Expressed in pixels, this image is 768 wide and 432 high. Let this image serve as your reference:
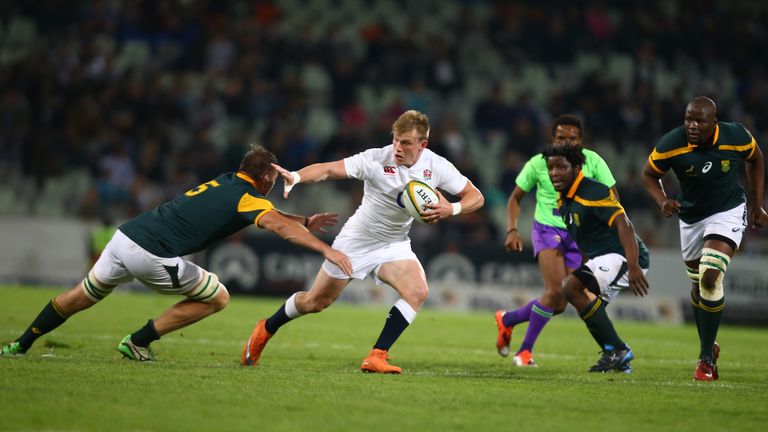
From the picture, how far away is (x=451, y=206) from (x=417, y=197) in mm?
324

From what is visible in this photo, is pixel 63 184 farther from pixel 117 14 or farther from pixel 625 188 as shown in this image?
pixel 625 188

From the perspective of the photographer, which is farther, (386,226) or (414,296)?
(386,226)

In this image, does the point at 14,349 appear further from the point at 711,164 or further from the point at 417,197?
the point at 711,164

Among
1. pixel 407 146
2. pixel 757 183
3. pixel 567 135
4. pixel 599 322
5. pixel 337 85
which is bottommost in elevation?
pixel 599 322

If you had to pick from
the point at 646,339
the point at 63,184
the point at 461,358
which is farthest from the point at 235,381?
the point at 63,184

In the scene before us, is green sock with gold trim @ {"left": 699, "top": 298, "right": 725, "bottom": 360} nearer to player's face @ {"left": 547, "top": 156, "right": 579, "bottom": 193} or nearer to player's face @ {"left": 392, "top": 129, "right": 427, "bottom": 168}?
player's face @ {"left": 547, "top": 156, "right": 579, "bottom": 193}

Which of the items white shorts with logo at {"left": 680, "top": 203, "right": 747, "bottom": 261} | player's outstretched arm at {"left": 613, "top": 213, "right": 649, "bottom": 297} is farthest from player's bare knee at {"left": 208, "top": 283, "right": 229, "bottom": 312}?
white shorts with logo at {"left": 680, "top": 203, "right": 747, "bottom": 261}

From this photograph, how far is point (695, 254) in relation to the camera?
976 cm

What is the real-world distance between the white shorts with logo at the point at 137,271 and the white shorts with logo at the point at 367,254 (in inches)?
48.6

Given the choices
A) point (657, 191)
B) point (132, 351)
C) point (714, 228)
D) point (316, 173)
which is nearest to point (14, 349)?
point (132, 351)

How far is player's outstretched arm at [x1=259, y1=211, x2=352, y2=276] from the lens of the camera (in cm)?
823

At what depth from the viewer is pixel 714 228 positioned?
9305 mm

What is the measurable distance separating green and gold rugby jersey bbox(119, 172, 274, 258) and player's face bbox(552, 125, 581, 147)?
3319mm

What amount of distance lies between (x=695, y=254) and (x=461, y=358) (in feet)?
8.78
